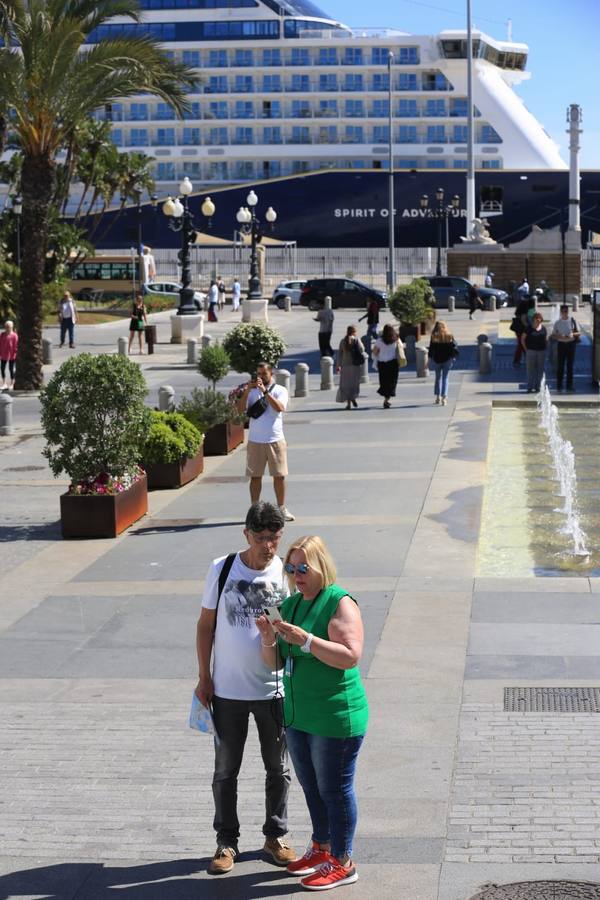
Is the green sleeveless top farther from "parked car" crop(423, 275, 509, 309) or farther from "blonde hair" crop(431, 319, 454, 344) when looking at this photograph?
"parked car" crop(423, 275, 509, 309)

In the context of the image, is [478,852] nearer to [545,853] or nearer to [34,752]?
[545,853]

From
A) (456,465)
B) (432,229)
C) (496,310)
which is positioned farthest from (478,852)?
(432,229)

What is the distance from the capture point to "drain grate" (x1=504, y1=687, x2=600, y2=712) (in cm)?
873

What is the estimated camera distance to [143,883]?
6.32 meters

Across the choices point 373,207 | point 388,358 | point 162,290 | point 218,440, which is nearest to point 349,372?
point 388,358

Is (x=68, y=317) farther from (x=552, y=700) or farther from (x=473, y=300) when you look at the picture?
(x=552, y=700)

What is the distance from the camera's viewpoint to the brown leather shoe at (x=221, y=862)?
6355mm

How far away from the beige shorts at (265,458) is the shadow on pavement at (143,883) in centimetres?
807

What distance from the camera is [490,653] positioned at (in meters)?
9.90

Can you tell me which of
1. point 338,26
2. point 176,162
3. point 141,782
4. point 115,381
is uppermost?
point 338,26

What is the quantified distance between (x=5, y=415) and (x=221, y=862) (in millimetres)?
17588

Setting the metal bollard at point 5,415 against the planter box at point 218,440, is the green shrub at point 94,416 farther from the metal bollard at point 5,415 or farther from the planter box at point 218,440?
the metal bollard at point 5,415

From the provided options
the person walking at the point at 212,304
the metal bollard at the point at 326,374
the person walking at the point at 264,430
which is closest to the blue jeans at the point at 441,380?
the metal bollard at the point at 326,374

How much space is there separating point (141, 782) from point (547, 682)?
2.90m
